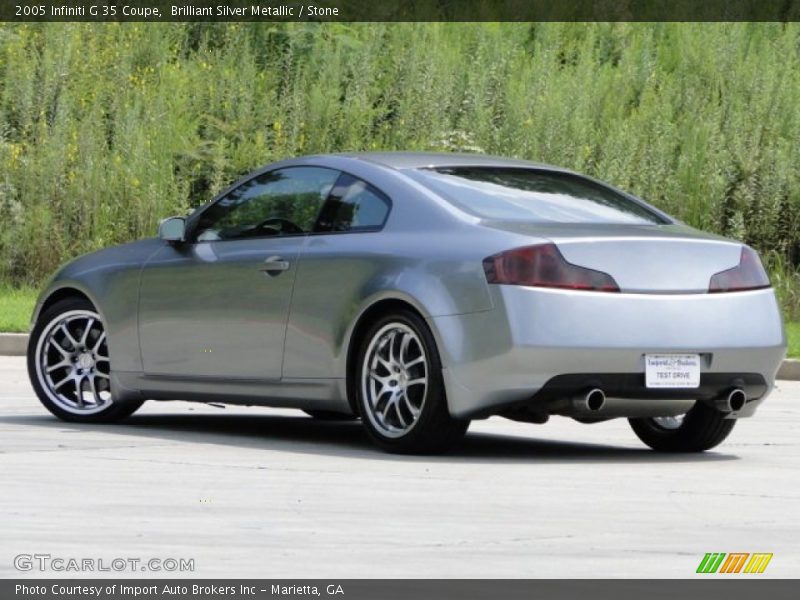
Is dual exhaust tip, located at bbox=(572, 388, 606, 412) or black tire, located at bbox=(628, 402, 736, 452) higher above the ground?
dual exhaust tip, located at bbox=(572, 388, 606, 412)

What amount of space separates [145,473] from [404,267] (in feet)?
5.69

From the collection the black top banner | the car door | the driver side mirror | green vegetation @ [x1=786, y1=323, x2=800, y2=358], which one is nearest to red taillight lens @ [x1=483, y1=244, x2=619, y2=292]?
the car door

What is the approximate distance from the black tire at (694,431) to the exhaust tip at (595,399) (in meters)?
1.18

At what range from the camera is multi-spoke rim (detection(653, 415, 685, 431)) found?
438 inches

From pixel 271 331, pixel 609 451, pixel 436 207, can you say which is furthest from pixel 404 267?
pixel 609 451

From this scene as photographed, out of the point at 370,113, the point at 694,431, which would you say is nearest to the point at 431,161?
the point at 694,431

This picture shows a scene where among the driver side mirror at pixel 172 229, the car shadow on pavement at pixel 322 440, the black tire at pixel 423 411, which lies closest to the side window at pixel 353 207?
the black tire at pixel 423 411

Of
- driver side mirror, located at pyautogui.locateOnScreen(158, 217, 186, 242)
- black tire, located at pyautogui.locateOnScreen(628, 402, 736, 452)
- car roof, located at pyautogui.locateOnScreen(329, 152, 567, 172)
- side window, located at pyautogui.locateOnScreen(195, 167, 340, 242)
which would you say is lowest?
black tire, located at pyautogui.locateOnScreen(628, 402, 736, 452)

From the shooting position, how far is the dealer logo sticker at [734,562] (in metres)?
6.65

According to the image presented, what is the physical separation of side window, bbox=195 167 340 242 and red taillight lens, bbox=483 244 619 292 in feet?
5.27

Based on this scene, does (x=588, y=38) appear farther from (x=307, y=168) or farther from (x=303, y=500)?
(x=303, y=500)
